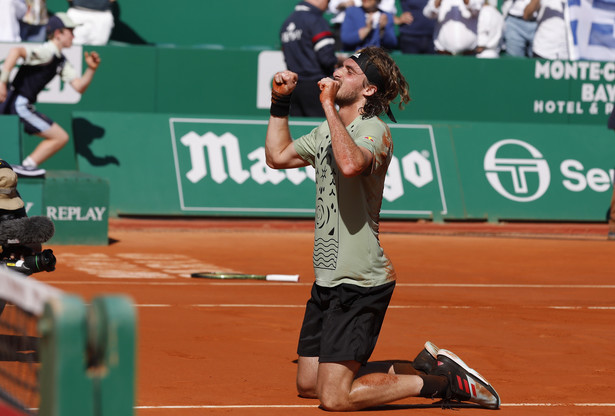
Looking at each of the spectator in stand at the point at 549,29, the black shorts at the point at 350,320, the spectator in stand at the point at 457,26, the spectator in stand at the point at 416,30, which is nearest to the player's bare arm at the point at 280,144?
the black shorts at the point at 350,320

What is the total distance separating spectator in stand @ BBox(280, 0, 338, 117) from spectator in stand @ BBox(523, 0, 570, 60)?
14.6 feet

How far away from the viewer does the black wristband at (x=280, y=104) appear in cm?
644

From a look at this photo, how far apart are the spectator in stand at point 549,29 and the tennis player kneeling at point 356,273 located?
13.1 meters

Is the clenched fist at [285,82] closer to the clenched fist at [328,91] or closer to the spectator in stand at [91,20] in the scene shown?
the clenched fist at [328,91]

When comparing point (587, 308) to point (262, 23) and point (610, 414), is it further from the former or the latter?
point (262, 23)

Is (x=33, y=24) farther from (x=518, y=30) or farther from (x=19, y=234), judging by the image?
(x=19, y=234)

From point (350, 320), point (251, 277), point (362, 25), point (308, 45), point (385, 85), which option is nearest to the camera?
point (350, 320)

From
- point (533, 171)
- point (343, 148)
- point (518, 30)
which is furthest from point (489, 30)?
point (343, 148)

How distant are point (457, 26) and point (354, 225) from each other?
1259 centimetres

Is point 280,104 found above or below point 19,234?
above

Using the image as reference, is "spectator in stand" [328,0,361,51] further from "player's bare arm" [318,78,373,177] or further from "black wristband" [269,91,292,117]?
"player's bare arm" [318,78,373,177]

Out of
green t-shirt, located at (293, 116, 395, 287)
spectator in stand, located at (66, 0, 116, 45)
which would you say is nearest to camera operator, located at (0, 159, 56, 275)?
green t-shirt, located at (293, 116, 395, 287)

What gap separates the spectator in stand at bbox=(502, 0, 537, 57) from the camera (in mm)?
19203

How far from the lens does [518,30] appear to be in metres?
19.3
